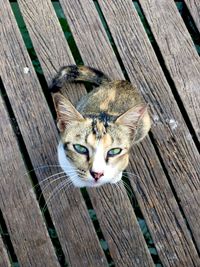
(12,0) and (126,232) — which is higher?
(12,0)

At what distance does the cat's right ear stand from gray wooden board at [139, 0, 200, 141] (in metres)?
0.95

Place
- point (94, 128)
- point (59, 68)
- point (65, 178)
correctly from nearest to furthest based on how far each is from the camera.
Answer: point (94, 128) < point (65, 178) < point (59, 68)

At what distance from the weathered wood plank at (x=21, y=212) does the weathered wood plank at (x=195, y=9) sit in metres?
1.48

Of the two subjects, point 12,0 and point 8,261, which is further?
point 12,0

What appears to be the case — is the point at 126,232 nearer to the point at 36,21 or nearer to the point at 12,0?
the point at 36,21

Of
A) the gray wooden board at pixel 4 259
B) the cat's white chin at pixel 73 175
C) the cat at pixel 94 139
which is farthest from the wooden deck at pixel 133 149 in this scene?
the cat at pixel 94 139

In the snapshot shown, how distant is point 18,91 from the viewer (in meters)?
2.92

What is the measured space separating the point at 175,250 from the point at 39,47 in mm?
1488

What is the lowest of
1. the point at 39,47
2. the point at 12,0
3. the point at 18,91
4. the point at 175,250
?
the point at 175,250

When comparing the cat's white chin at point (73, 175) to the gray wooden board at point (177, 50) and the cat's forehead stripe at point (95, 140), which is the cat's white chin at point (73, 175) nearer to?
the cat's forehead stripe at point (95, 140)

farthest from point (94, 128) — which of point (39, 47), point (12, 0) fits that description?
point (12, 0)

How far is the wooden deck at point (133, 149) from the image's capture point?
2629 mm

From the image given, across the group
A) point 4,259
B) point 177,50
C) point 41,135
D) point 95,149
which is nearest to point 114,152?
point 95,149

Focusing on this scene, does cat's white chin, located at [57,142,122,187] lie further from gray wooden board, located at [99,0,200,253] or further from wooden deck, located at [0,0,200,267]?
gray wooden board, located at [99,0,200,253]
